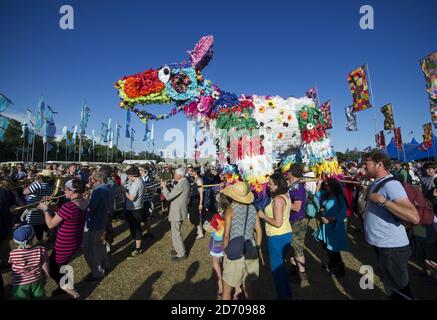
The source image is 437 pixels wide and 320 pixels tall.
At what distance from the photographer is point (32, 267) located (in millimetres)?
2584

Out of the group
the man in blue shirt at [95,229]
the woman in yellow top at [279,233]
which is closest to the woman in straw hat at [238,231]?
the woman in yellow top at [279,233]

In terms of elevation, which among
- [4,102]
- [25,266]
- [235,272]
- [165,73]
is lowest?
[235,272]

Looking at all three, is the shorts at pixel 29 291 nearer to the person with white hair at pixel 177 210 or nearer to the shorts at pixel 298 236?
the person with white hair at pixel 177 210

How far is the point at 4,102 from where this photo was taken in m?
9.02

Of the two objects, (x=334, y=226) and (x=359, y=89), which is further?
(x=359, y=89)

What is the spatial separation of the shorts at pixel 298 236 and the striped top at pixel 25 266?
3.18 meters

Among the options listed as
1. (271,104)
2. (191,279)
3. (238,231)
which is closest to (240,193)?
(238,231)

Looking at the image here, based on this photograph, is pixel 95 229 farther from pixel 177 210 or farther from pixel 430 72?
pixel 430 72

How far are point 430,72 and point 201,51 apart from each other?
7.79 meters

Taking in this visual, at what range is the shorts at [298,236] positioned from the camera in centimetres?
357

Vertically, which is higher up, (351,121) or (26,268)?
(351,121)

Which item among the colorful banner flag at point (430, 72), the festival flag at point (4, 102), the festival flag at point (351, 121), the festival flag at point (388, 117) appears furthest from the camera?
the festival flag at point (351, 121)
